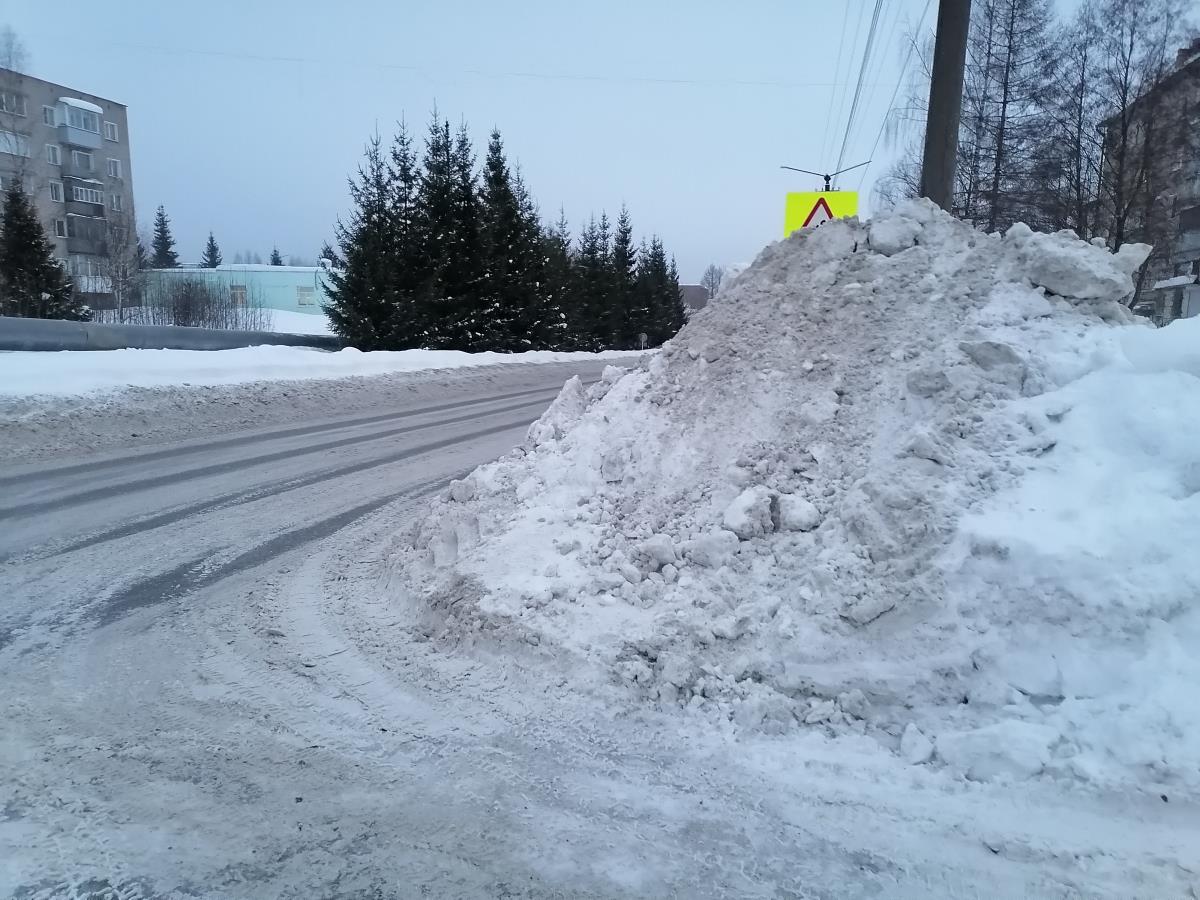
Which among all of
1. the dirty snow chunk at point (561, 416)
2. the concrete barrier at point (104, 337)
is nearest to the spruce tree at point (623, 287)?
the concrete barrier at point (104, 337)

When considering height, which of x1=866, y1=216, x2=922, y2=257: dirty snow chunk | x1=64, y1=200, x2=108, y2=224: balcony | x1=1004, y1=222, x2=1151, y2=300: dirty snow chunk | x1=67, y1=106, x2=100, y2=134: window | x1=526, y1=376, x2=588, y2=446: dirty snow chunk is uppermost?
x1=67, y1=106, x2=100, y2=134: window

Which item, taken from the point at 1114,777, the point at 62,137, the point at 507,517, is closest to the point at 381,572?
the point at 507,517

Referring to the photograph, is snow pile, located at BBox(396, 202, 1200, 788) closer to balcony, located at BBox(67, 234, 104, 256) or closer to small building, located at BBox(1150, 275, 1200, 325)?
small building, located at BBox(1150, 275, 1200, 325)

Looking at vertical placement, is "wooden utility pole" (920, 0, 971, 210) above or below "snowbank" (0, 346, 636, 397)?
above

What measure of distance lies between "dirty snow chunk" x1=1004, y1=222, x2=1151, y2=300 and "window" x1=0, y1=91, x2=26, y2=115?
41.9 meters

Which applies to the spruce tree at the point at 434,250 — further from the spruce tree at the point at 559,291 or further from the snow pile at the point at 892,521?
the snow pile at the point at 892,521

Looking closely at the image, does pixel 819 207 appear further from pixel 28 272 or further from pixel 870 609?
pixel 28 272

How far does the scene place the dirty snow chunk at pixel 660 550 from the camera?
443cm

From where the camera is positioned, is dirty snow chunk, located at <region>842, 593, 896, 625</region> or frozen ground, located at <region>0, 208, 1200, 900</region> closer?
frozen ground, located at <region>0, 208, 1200, 900</region>

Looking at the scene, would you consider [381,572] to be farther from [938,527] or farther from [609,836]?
[938,527]

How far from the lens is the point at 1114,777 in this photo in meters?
2.82

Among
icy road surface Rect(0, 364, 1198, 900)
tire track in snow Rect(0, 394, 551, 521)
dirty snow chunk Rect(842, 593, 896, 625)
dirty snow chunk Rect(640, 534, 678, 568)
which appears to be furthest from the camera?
tire track in snow Rect(0, 394, 551, 521)

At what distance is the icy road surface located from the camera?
2.47 metres

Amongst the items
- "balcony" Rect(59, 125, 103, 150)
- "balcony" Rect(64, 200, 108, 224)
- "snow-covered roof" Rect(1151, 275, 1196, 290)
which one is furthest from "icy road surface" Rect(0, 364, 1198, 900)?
"balcony" Rect(59, 125, 103, 150)
